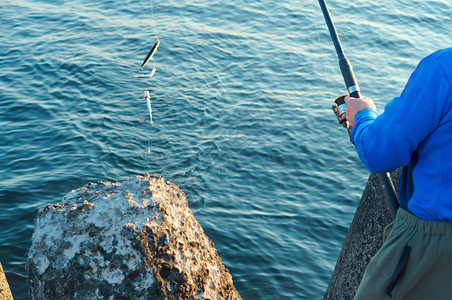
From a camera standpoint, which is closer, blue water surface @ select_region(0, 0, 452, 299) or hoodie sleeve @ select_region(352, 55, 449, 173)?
hoodie sleeve @ select_region(352, 55, 449, 173)

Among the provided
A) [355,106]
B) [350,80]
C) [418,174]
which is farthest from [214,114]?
[418,174]

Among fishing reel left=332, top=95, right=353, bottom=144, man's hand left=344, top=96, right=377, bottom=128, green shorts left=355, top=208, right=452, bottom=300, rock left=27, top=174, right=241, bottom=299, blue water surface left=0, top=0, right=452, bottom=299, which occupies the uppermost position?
man's hand left=344, top=96, right=377, bottom=128

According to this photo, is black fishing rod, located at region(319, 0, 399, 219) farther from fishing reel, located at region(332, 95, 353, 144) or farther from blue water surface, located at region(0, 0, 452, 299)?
blue water surface, located at region(0, 0, 452, 299)

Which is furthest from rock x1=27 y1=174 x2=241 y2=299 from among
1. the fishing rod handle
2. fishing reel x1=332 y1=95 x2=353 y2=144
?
the fishing rod handle

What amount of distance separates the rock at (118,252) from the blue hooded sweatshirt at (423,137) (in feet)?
4.94

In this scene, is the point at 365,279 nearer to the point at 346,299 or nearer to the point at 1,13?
the point at 346,299

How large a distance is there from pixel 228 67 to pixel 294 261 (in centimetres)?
643

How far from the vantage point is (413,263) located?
213cm

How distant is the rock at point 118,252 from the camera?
3.02 m

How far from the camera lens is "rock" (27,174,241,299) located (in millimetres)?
3023

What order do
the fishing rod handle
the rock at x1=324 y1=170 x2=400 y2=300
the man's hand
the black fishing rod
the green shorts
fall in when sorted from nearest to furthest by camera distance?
the green shorts, the man's hand, the black fishing rod, the fishing rod handle, the rock at x1=324 y1=170 x2=400 y2=300

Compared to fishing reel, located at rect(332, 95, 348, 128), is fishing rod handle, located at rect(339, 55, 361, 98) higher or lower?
higher

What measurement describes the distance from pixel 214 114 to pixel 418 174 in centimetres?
787

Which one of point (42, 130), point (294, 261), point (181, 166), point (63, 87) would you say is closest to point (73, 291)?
point (294, 261)
